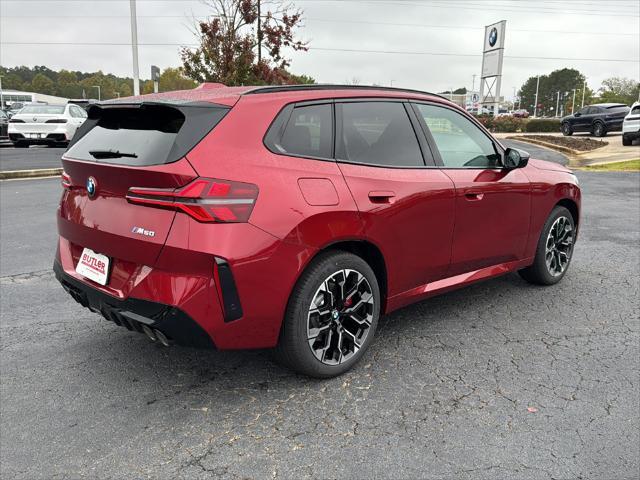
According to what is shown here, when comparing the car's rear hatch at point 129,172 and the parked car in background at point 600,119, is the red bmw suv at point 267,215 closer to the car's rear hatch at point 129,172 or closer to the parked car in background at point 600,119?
the car's rear hatch at point 129,172

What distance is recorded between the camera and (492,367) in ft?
11.0

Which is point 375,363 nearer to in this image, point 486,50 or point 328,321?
point 328,321

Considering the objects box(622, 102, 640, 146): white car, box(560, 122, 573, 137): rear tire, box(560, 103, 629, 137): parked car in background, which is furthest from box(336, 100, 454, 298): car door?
box(560, 122, 573, 137): rear tire

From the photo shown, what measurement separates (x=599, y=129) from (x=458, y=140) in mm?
28704

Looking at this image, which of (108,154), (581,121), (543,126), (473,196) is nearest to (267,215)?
(108,154)

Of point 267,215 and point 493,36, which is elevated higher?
point 493,36

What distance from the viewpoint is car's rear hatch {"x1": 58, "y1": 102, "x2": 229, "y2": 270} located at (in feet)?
8.67

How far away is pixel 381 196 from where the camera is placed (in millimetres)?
3240

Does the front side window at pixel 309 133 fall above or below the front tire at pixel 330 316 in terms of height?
above

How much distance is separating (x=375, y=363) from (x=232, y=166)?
1.56 meters

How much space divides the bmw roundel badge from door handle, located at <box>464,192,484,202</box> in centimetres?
241

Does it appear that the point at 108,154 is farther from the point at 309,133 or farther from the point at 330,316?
the point at 330,316

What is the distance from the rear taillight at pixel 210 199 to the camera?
2568mm

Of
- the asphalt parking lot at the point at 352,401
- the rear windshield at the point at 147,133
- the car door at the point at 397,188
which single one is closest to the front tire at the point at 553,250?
the asphalt parking lot at the point at 352,401
